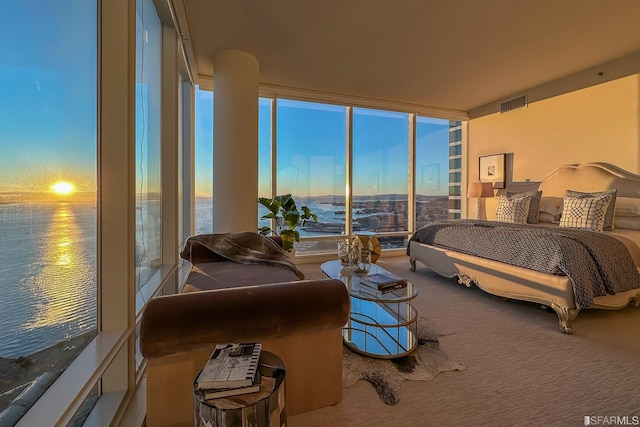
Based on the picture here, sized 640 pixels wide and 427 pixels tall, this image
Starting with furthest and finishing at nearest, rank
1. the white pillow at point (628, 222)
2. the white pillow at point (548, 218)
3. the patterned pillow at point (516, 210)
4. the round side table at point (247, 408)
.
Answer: the patterned pillow at point (516, 210)
the white pillow at point (548, 218)
the white pillow at point (628, 222)
the round side table at point (247, 408)

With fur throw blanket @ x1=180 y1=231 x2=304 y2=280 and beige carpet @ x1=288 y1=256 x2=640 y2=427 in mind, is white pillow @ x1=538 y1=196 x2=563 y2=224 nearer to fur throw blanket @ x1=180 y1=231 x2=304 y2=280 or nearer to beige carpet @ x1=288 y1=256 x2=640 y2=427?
beige carpet @ x1=288 y1=256 x2=640 y2=427

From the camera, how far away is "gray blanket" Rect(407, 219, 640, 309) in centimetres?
221

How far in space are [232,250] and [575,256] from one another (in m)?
2.76

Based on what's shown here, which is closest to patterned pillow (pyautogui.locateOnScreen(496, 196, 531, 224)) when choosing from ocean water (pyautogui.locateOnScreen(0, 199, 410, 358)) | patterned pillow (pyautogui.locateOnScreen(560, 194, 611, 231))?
patterned pillow (pyautogui.locateOnScreen(560, 194, 611, 231))

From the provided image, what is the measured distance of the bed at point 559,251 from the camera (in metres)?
2.24

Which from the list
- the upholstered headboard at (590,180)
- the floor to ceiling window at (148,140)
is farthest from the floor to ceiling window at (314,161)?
the upholstered headboard at (590,180)

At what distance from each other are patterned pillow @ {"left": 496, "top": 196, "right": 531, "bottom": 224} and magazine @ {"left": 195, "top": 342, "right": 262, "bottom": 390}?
398 centimetres

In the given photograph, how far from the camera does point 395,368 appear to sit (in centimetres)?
177

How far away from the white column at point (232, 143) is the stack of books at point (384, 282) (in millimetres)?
1782

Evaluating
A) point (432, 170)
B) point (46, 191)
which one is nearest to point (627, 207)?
point (432, 170)

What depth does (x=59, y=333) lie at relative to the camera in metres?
1.05

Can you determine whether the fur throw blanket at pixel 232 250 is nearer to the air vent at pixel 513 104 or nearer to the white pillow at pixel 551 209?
the white pillow at pixel 551 209

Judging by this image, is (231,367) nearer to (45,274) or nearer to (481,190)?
(45,274)

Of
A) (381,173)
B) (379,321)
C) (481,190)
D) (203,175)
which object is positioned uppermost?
(381,173)
